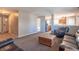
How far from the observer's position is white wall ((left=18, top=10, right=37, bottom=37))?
60.3 inches

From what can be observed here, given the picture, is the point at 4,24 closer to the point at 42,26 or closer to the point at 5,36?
the point at 5,36

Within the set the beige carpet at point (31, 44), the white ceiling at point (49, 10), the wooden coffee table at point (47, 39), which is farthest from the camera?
the wooden coffee table at point (47, 39)

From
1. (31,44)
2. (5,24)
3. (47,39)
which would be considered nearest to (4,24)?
(5,24)

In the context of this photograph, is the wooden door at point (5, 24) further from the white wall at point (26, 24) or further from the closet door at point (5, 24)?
the white wall at point (26, 24)

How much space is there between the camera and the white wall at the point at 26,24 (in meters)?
1.53

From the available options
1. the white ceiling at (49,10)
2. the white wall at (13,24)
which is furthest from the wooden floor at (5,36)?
the white ceiling at (49,10)

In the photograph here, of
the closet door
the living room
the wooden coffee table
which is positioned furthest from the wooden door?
the wooden coffee table

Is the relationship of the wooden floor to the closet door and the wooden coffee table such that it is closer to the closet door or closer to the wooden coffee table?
the closet door

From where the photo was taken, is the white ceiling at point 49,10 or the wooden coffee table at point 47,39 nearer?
the white ceiling at point 49,10

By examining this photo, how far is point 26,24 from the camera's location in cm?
164

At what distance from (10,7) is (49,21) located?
781 mm

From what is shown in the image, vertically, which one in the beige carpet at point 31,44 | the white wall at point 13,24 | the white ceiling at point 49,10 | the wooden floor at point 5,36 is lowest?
the beige carpet at point 31,44
